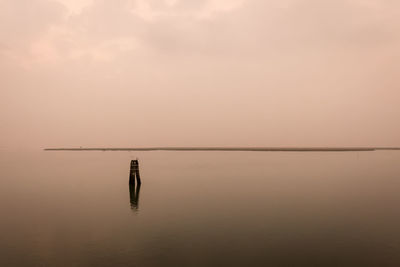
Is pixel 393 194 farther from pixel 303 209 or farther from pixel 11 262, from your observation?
pixel 11 262

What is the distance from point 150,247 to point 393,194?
96.8 ft

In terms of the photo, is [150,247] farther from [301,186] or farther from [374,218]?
[301,186]

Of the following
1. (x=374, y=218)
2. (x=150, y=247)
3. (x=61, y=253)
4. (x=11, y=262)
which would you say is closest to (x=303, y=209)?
(x=374, y=218)

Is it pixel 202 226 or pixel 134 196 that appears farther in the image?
pixel 134 196

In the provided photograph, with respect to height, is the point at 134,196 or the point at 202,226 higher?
the point at 134,196

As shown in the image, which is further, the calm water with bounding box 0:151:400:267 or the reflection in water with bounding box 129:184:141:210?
the reflection in water with bounding box 129:184:141:210

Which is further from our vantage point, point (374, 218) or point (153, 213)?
point (153, 213)

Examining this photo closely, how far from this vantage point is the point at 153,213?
2706 centimetres

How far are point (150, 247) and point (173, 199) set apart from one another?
1483cm

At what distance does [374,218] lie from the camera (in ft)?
81.7

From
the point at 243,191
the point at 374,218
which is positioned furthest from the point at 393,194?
the point at 243,191

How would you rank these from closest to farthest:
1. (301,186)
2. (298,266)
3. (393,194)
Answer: (298,266) → (393,194) → (301,186)

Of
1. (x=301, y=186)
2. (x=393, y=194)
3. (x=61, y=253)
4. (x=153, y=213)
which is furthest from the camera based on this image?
(x=301, y=186)

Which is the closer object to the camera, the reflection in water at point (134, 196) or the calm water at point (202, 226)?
the calm water at point (202, 226)
